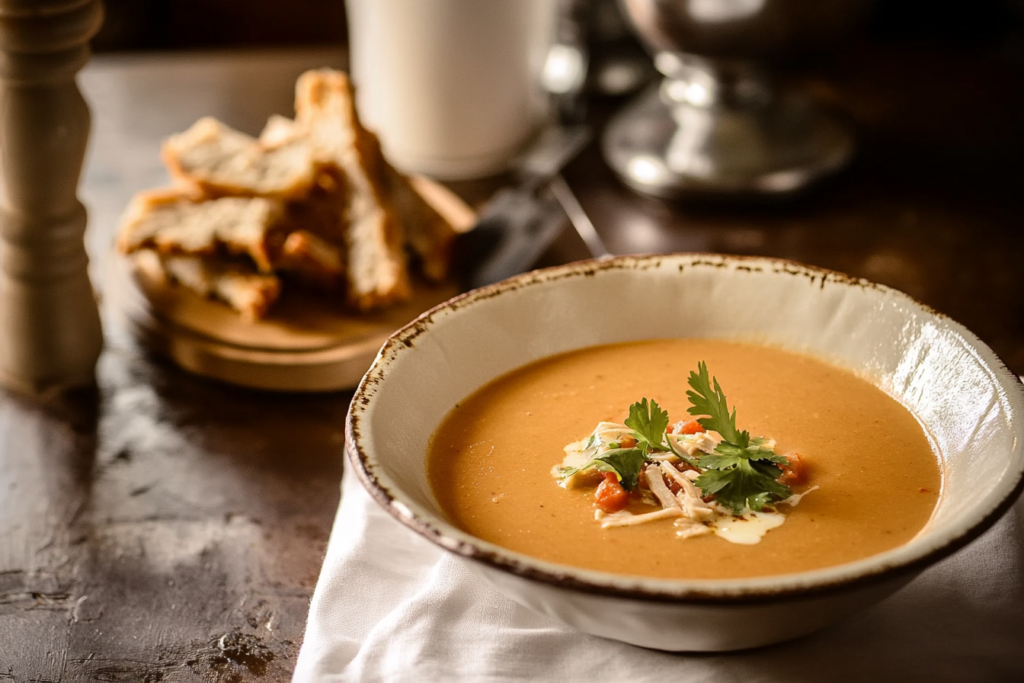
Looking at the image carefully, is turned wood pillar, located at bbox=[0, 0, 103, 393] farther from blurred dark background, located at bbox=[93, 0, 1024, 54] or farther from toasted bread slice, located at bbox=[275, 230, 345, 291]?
blurred dark background, located at bbox=[93, 0, 1024, 54]

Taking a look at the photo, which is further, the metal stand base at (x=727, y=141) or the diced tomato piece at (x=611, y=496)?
the metal stand base at (x=727, y=141)

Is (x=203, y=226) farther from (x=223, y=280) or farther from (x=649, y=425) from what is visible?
(x=649, y=425)

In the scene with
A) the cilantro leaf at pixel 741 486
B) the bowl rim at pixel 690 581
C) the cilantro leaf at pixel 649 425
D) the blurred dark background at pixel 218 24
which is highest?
the bowl rim at pixel 690 581

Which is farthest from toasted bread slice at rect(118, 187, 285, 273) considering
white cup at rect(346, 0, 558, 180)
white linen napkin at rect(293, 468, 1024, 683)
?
white linen napkin at rect(293, 468, 1024, 683)

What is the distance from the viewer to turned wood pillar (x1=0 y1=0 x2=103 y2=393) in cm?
148

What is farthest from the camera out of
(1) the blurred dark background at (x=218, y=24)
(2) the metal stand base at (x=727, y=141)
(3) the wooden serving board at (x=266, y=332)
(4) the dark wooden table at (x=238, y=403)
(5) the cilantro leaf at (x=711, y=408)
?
(1) the blurred dark background at (x=218, y=24)

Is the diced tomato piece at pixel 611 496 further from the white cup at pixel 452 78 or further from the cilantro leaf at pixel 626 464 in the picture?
the white cup at pixel 452 78

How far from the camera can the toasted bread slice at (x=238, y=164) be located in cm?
185

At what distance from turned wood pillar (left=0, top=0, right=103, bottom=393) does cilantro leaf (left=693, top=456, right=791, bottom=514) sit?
106cm

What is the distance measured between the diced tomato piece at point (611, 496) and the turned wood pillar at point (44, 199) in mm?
970

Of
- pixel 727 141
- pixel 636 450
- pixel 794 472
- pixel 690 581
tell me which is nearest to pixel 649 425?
pixel 636 450

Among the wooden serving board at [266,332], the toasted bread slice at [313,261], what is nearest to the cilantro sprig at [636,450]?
the wooden serving board at [266,332]

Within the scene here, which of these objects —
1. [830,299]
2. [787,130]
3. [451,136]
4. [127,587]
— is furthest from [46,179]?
[787,130]

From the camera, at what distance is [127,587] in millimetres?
1264
